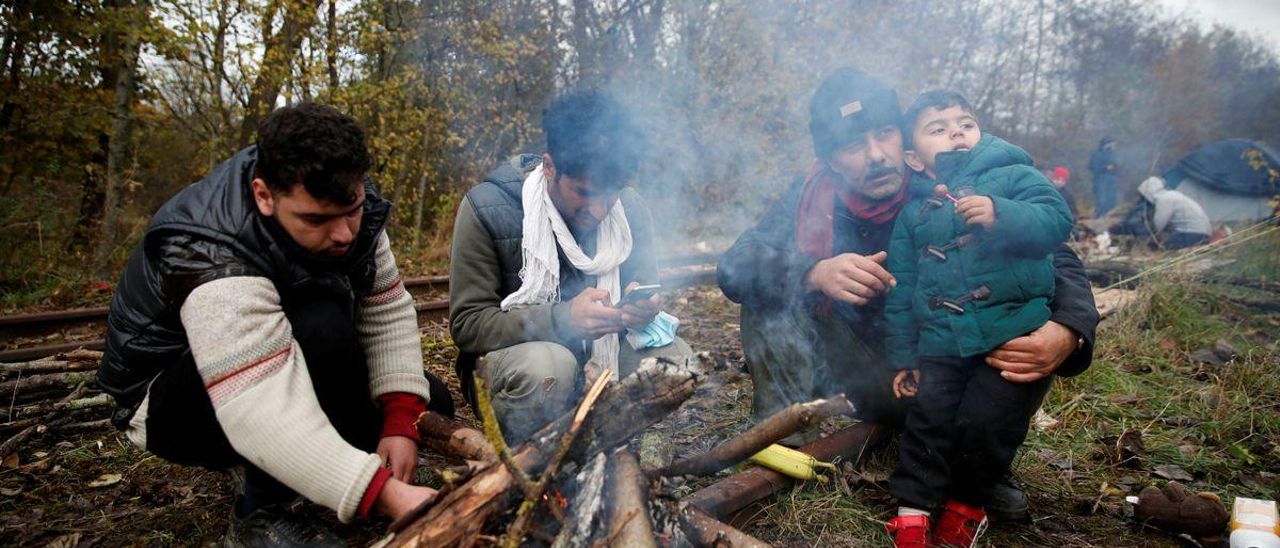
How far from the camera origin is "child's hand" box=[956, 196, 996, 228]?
85.4 inches

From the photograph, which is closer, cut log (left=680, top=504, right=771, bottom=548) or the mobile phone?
cut log (left=680, top=504, right=771, bottom=548)

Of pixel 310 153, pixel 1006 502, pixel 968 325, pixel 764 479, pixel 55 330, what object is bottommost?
pixel 1006 502

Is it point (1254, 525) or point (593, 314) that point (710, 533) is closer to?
point (593, 314)

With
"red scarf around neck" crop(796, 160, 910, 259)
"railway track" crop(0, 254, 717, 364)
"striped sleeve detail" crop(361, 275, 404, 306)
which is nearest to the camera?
"striped sleeve detail" crop(361, 275, 404, 306)

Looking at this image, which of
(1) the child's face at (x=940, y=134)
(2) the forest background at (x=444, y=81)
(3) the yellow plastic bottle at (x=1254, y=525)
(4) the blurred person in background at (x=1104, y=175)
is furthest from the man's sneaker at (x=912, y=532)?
(4) the blurred person in background at (x=1104, y=175)

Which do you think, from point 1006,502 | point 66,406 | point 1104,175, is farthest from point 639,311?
point 1104,175

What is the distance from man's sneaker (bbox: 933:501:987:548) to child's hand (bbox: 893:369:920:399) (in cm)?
41

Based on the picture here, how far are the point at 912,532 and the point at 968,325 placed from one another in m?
0.72

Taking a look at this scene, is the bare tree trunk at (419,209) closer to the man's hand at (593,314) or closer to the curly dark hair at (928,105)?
the man's hand at (593,314)

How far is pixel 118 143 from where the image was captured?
732 centimetres

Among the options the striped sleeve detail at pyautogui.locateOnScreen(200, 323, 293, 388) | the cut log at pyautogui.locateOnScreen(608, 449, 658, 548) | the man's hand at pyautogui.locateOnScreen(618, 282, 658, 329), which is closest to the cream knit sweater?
the striped sleeve detail at pyautogui.locateOnScreen(200, 323, 293, 388)

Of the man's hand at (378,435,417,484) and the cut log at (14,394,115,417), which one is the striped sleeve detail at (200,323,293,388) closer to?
the man's hand at (378,435,417,484)

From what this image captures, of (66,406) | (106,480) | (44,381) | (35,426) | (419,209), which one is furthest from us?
(419,209)

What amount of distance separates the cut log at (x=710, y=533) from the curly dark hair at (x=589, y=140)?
129 centimetres
